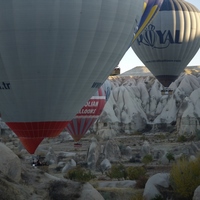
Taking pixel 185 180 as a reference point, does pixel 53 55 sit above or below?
above

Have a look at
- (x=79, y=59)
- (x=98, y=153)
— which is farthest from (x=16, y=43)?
(x=98, y=153)

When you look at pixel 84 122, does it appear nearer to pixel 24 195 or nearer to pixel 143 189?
pixel 143 189

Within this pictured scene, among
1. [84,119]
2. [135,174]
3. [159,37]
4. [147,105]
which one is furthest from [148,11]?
[147,105]

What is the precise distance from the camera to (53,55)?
21156 mm

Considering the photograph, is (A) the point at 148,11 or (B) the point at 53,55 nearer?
(B) the point at 53,55

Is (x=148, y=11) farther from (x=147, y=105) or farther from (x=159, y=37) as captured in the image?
(x=147, y=105)

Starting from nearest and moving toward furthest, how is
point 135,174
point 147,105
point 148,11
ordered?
point 135,174 → point 148,11 → point 147,105

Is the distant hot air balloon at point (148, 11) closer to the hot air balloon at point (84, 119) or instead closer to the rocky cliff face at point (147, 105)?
the hot air balloon at point (84, 119)

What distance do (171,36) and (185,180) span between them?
2574 cm

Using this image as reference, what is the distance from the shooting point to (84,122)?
39125mm

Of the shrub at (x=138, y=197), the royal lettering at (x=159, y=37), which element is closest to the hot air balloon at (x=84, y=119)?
the royal lettering at (x=159, y=37)

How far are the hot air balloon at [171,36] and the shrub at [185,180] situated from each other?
2438 centimetres

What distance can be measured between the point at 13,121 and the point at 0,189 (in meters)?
6.26

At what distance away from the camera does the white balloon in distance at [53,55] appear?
20594 mm
